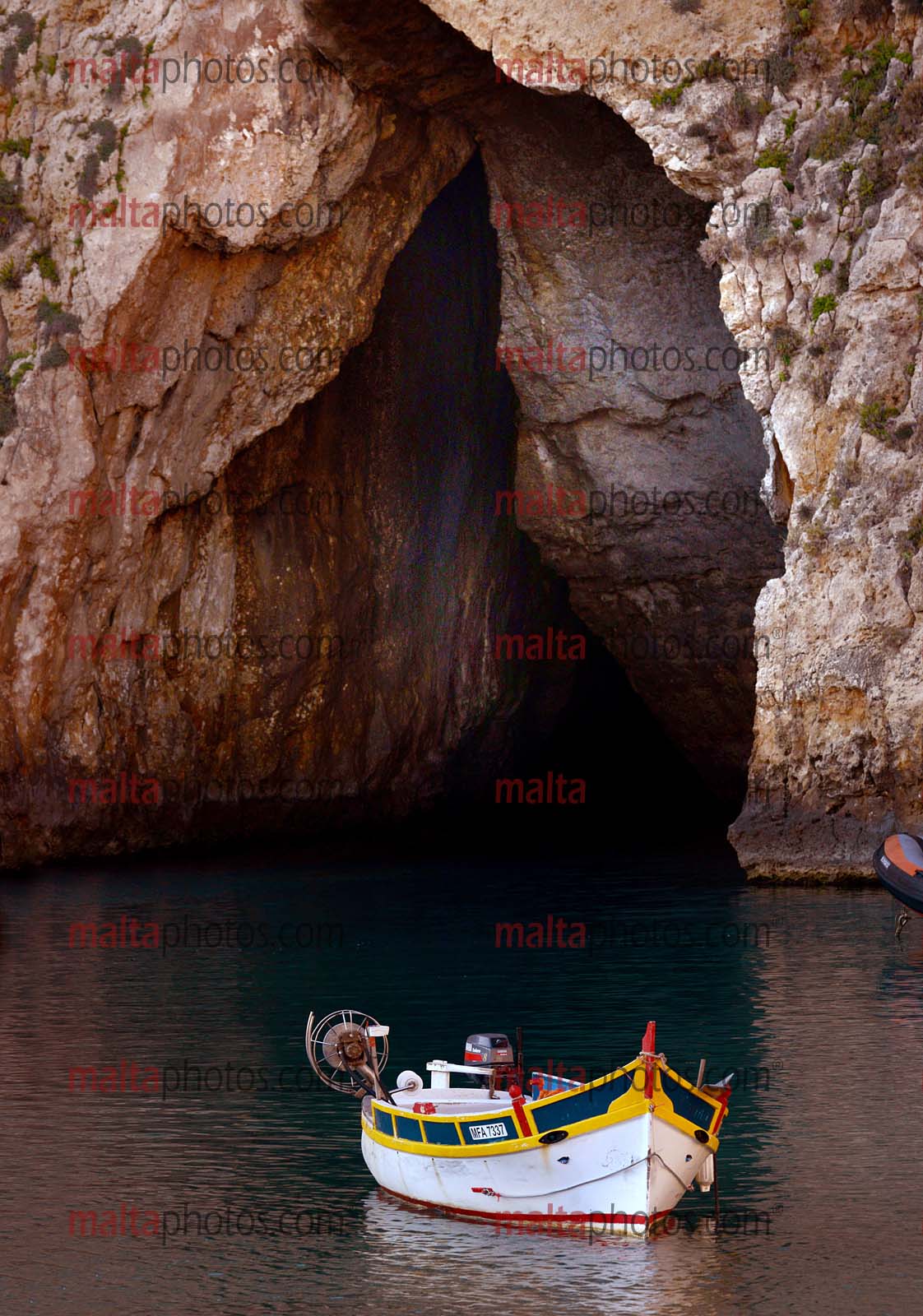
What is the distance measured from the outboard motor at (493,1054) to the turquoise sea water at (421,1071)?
51.8 inches

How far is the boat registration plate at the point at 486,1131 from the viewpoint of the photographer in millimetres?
13086

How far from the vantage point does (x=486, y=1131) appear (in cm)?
1316

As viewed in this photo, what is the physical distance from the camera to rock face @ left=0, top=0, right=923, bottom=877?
3231cm

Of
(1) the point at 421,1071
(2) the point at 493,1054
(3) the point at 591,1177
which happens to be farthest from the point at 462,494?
(3) the point at 591,1177

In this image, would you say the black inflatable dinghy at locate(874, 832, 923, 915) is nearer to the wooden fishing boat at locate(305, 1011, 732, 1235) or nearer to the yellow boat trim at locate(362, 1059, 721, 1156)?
the wooden fishing boat at locate(305, 1011, 732, 1235)

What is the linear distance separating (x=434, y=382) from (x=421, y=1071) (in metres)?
28.4

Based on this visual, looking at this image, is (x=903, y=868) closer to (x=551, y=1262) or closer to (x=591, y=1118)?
(x=591, y=1118)

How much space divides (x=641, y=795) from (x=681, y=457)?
21162 millimetres

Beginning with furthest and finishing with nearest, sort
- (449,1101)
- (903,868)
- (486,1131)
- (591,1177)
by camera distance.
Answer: (903,868) → (449,1101) → (486,1131) → (591,1177)

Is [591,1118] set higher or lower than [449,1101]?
higher

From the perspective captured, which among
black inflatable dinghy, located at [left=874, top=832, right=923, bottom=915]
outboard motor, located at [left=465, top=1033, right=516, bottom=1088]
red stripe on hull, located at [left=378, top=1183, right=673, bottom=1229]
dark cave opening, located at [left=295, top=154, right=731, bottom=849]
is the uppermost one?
dark cave opening, located at [left=295, top=154, right=731, bottom=849]

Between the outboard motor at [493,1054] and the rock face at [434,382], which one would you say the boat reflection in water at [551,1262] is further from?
the rock face at [434,382]

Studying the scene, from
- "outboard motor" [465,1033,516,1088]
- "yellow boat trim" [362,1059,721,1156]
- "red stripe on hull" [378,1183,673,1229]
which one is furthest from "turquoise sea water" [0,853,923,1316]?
"outboard motor" [465,1033,516,1088]

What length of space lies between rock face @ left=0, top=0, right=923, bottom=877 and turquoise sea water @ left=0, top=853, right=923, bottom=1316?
5300 mm
